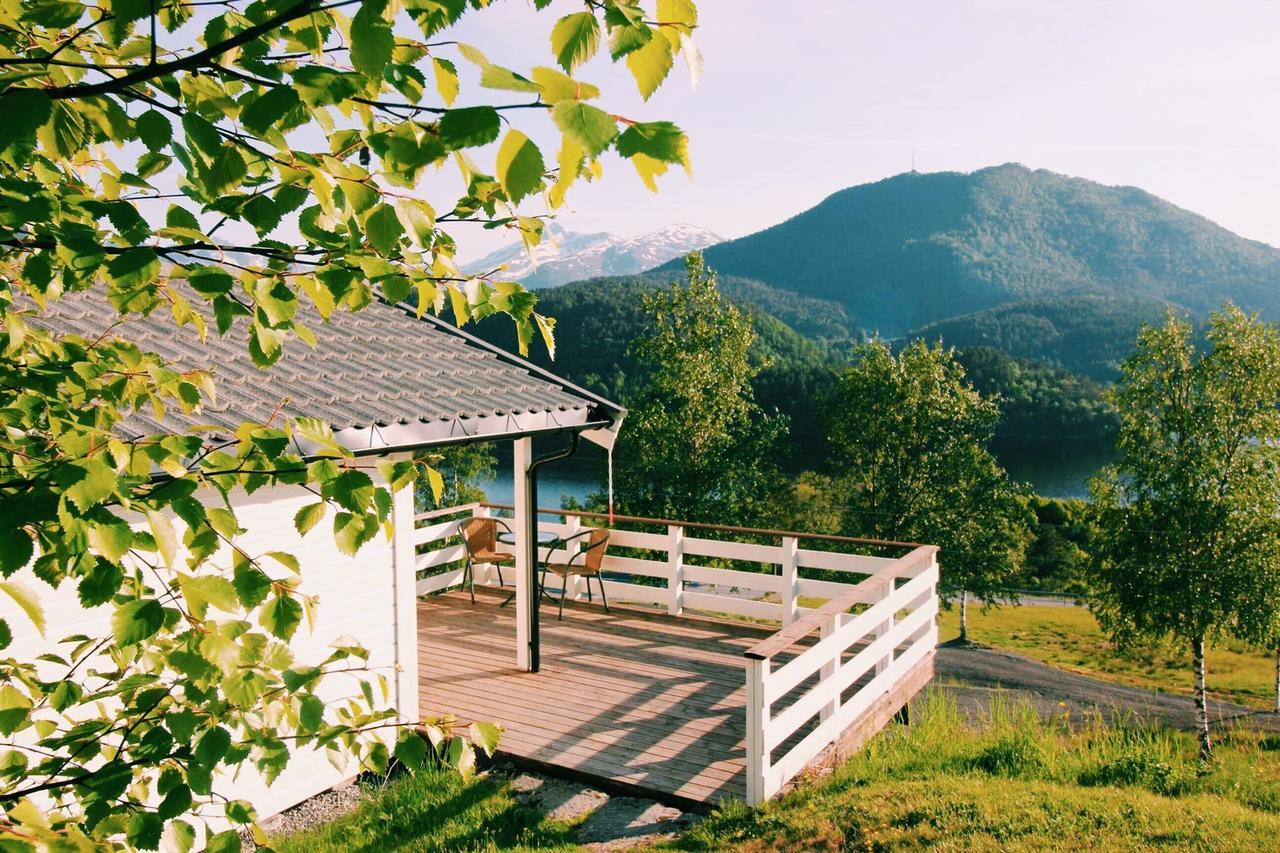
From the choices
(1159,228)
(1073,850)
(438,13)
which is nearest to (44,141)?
(438,13)

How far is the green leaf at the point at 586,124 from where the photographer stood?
97 cm

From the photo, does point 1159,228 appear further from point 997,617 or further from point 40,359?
point 40,359

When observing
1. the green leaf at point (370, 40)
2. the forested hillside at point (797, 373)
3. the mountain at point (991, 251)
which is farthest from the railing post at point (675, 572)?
the mountain at point (991, 251)

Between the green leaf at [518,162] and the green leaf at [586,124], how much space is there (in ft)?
0.26

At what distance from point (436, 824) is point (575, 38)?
4.43m

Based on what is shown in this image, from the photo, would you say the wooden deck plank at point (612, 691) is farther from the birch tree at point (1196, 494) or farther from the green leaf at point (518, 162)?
the birch tree at point (1196, 494)

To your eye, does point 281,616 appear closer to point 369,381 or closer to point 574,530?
point 369,381

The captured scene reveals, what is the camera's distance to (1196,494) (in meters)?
20.4

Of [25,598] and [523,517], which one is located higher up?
[25,598]

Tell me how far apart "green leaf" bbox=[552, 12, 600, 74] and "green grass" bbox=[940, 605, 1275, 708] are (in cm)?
2841

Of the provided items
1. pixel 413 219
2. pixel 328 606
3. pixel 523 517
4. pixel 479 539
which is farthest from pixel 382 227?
pixel 479 539

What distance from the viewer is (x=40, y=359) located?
1.97 metres

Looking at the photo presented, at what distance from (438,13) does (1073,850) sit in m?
4.50

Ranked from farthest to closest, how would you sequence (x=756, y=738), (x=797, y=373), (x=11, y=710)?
(x=797, y=373)
(x=756, y=738)
(x=11, y=710)
